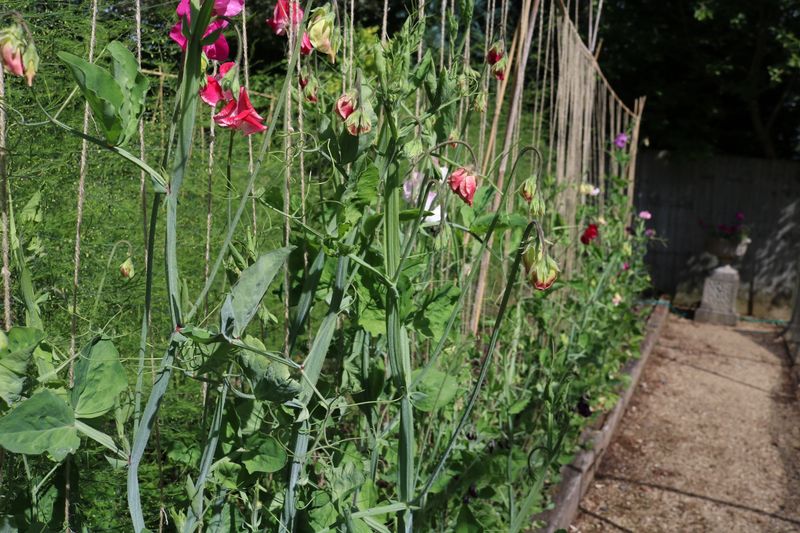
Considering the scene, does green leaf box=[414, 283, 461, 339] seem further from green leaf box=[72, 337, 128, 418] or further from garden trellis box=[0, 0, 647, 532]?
green leaf box=[72, 337, 128, 418]

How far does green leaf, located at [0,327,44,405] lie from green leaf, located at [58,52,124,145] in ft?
0.75

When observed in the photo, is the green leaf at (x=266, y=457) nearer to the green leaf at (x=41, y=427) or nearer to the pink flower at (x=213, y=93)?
the green leaf at (x=41, y=427)

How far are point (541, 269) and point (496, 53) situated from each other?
0.52 m

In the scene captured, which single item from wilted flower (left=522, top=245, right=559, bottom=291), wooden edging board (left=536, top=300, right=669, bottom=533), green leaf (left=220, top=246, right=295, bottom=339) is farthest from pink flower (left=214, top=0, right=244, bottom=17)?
wooden edging board (left=536, top=300, right=669, bottom=533)

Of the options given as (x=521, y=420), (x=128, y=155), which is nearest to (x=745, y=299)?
(x=521, y=420)

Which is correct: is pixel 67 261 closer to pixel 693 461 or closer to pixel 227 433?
pixel 227 433

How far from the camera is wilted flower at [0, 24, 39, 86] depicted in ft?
2.28

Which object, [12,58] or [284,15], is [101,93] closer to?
[12,58]

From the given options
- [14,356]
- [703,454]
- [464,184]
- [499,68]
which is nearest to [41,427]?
[14,356]

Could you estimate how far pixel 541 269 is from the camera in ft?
3.38

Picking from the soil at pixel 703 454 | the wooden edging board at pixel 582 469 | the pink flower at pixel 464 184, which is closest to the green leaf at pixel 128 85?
the pink flower at pixel 464 184

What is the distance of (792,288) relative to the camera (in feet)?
27.3

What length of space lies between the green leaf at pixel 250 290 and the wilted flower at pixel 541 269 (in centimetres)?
36

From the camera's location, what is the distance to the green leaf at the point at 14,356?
Result: 0.80 metres
